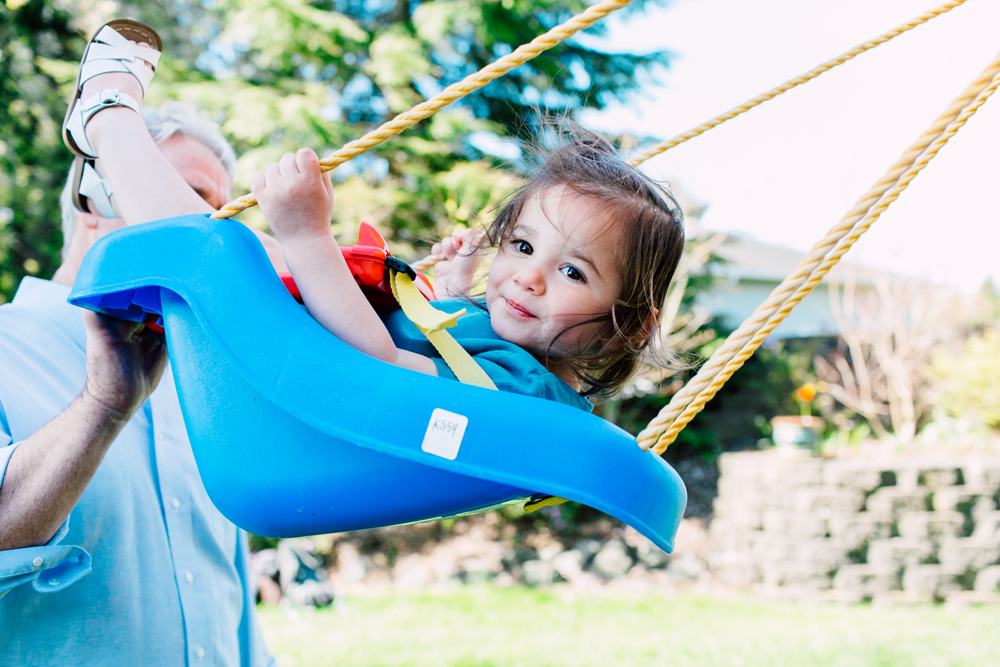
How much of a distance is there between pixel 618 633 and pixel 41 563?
3.78 metres

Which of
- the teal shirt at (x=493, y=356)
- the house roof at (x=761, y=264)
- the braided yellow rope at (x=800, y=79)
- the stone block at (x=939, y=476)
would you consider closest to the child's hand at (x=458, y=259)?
the teal shirt at (x=493, y=356)

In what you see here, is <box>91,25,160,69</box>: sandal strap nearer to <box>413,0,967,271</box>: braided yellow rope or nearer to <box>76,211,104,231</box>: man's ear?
<box>76,211,104,231</box>: man's ear

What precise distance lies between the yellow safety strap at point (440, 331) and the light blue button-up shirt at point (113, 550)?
63 centimetres

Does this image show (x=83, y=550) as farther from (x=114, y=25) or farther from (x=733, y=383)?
(x=733, y=383)

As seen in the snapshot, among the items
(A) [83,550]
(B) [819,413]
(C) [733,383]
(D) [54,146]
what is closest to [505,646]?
(A) [83,550]

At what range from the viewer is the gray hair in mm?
1421

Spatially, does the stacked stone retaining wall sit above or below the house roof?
above

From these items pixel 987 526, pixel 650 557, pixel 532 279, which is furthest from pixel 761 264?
pixel 532 279

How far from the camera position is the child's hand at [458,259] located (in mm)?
1409

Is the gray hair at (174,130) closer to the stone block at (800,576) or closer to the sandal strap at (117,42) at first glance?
the sandal strap at (117,42)

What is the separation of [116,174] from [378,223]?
5.87 metres

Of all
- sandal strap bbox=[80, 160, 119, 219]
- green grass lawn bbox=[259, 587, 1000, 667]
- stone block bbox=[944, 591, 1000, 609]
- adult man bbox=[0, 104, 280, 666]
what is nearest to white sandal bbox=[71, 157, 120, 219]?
sandal strap bbox=[80, 160, 119, 219]

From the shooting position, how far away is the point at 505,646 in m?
3.93

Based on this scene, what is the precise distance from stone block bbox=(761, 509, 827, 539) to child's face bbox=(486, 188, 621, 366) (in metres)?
4.78
